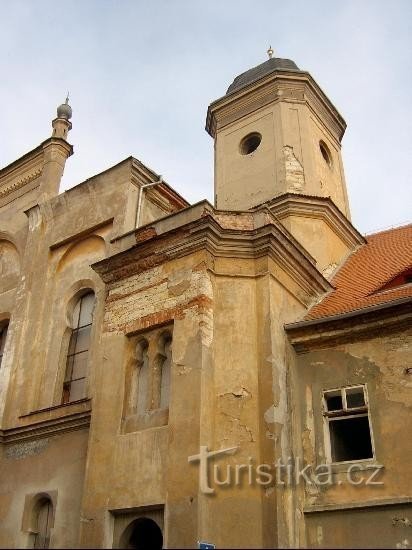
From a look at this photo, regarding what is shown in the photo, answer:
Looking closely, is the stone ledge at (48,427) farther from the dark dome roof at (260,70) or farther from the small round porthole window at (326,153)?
the dark dome roof at (260,70)

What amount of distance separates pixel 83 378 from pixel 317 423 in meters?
5.08

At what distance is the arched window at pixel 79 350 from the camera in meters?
13.1

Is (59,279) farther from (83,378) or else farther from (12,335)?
(83,378)

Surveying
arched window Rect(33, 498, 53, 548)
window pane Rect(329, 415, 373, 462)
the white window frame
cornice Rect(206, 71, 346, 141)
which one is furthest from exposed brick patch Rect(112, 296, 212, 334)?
cornice Rect(206, 71, 346, 141)

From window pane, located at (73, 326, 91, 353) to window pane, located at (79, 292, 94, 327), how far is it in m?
0.14

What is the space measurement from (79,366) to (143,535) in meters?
4.31

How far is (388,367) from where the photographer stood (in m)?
10.5

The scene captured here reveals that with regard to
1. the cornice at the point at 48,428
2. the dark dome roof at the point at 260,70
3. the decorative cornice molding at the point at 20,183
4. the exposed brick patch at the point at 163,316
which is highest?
the dark dome roof at the point at 260,70

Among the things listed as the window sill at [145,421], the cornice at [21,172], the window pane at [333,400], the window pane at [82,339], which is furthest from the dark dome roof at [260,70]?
the window sill at [145,421]

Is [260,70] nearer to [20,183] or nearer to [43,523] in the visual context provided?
[20,183]

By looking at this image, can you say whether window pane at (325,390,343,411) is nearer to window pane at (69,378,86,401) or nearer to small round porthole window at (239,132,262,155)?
window pane at (69,378,86,401)

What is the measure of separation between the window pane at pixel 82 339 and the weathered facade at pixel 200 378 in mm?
35

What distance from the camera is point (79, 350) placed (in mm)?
13570

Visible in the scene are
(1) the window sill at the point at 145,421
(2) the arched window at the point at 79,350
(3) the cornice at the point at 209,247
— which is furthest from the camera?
(2) the arched window at the point at 79,350
